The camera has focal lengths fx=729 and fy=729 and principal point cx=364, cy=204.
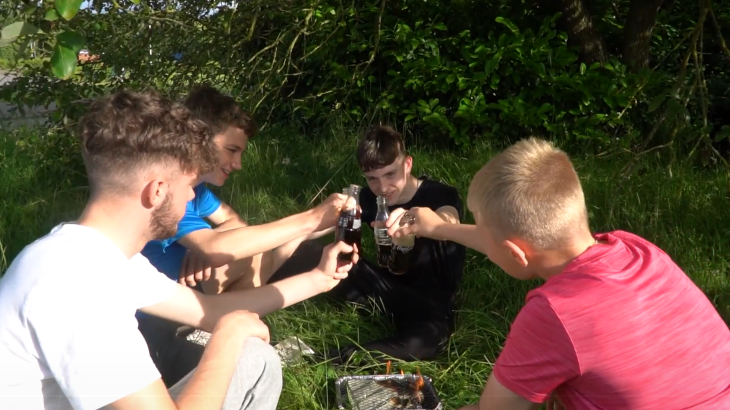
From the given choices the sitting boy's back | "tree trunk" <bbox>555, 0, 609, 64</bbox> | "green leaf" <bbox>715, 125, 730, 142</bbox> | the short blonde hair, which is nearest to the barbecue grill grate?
the sitting boy's back

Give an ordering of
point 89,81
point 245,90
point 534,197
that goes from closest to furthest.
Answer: point 534,197
point 89,81
point 245,90

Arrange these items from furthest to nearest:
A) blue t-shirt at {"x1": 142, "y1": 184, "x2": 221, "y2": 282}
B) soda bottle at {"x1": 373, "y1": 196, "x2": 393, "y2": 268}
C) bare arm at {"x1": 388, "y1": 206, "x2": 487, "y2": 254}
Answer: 1. soda bottle at {"x1": 373, "y1": 196, "x2": 393, "y2": 268}
2. blue t-shirt at {"x1": 142, "y1": 184, "x2": 221, "y2": 282}
3. bare arm at {"x1": 388, "y1": 206, "x2": 487, "y2": 254}

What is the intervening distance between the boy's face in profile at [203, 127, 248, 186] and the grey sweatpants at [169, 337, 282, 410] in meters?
1.16

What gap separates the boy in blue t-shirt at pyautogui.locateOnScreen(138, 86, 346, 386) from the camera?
2.82 metres

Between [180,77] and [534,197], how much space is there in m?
4.10

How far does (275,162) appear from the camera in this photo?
5.93 meters

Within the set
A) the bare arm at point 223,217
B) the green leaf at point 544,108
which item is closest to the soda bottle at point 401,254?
the bare arm at point 223,217

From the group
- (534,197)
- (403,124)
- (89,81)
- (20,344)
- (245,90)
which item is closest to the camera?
(20,344)

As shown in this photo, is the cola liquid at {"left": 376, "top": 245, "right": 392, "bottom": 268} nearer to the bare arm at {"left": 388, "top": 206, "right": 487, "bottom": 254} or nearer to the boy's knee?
the bare arm at {"left": 388, "top": 206, "right": 487, "bottom": 254}

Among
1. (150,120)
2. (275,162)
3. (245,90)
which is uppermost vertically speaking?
(150,120)

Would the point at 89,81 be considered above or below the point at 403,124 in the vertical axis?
above

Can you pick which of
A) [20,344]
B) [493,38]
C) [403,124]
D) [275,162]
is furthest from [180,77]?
[20,344]

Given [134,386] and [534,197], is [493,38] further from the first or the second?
[134,386]

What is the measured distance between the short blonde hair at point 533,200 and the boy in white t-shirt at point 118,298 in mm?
808
